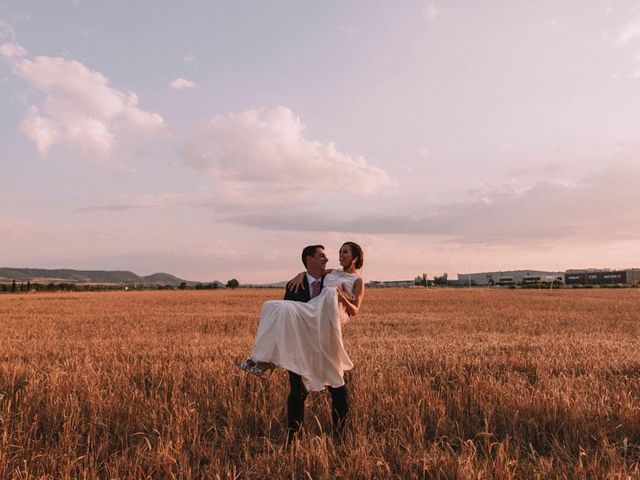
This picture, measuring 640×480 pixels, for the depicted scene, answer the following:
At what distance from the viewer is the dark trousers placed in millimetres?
4641

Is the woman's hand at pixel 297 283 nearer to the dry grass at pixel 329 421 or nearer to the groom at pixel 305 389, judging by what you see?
the groom at pixel 305 389

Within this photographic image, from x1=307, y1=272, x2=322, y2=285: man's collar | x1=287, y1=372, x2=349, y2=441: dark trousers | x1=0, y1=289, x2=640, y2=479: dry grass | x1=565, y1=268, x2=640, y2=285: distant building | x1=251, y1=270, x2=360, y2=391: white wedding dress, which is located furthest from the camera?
x1=565, y1=268, x2=640, y2=285: distant building

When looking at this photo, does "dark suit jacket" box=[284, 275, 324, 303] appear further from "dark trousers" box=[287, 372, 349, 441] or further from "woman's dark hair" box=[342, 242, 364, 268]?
"dark trousers" box=[287, 372, 349, 441]

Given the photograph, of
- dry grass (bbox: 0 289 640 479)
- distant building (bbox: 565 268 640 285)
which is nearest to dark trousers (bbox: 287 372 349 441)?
dry grass (bbox: 0 289 640 479)

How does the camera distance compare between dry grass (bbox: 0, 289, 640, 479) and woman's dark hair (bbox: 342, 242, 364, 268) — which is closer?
dry grass (bbox: 0, 289, 640, 479)

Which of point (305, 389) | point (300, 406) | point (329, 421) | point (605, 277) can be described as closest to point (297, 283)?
point (305, 389)

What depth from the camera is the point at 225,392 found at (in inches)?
248

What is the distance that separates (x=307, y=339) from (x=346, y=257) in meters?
0.87

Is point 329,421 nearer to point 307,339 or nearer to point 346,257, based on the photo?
point 307,339

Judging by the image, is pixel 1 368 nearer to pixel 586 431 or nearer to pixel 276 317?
pixel 276 317

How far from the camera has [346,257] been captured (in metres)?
4.67

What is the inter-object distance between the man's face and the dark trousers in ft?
3.37

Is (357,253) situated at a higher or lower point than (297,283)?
higher

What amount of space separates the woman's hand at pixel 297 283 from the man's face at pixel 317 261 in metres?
0.13
